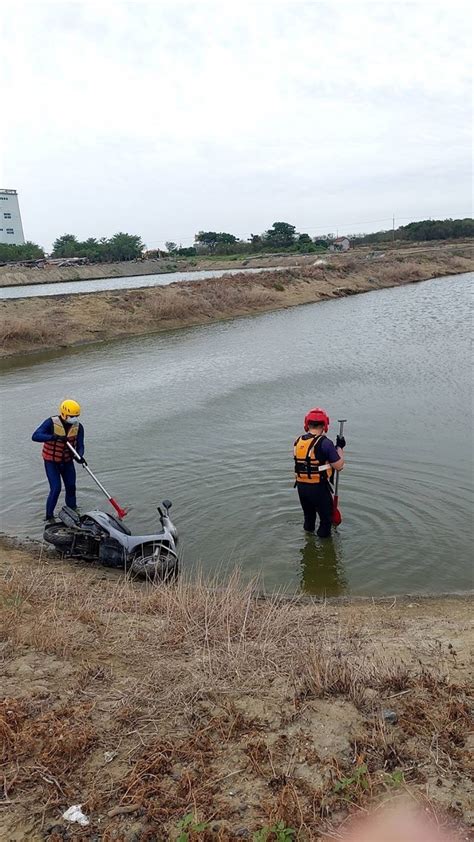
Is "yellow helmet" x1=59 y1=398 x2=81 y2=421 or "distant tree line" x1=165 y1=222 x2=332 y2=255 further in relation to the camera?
"distant tree line" x1=165 y1=222 x2=332 y2=255

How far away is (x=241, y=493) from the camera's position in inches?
369

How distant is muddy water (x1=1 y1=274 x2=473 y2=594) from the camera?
24.6 feet

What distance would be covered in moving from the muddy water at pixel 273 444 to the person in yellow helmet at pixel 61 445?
665 mm

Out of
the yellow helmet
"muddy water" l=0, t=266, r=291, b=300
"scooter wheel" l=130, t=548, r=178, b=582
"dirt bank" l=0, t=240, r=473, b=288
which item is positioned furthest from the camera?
"dirt bank" l=0, t=240, r=473, b=288

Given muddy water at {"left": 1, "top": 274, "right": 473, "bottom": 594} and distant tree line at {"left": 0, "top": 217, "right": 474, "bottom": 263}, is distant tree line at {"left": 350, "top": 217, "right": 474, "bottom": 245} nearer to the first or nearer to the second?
distant tree line at {"left": 0, "top": 217, "right": 474, "bottom": 263}

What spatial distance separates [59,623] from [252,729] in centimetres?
204

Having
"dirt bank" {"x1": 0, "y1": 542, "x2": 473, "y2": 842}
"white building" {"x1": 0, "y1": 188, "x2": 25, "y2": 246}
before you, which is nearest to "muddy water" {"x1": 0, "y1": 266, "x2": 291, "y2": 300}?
"dirt bank" {"x1": 0, "y1": 542, "x2": 473, "y2": 842}

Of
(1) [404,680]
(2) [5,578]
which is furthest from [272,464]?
(1) [404,680]

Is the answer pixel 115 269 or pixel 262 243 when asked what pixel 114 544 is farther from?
pixel 262 243

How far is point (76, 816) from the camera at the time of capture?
9.77ft

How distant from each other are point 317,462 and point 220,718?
152 inches

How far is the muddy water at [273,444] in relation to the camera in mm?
7504

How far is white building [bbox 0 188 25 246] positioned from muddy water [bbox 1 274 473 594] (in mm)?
120898

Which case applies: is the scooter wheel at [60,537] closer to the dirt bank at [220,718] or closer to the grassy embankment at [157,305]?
the dirt bank at [220,718]
